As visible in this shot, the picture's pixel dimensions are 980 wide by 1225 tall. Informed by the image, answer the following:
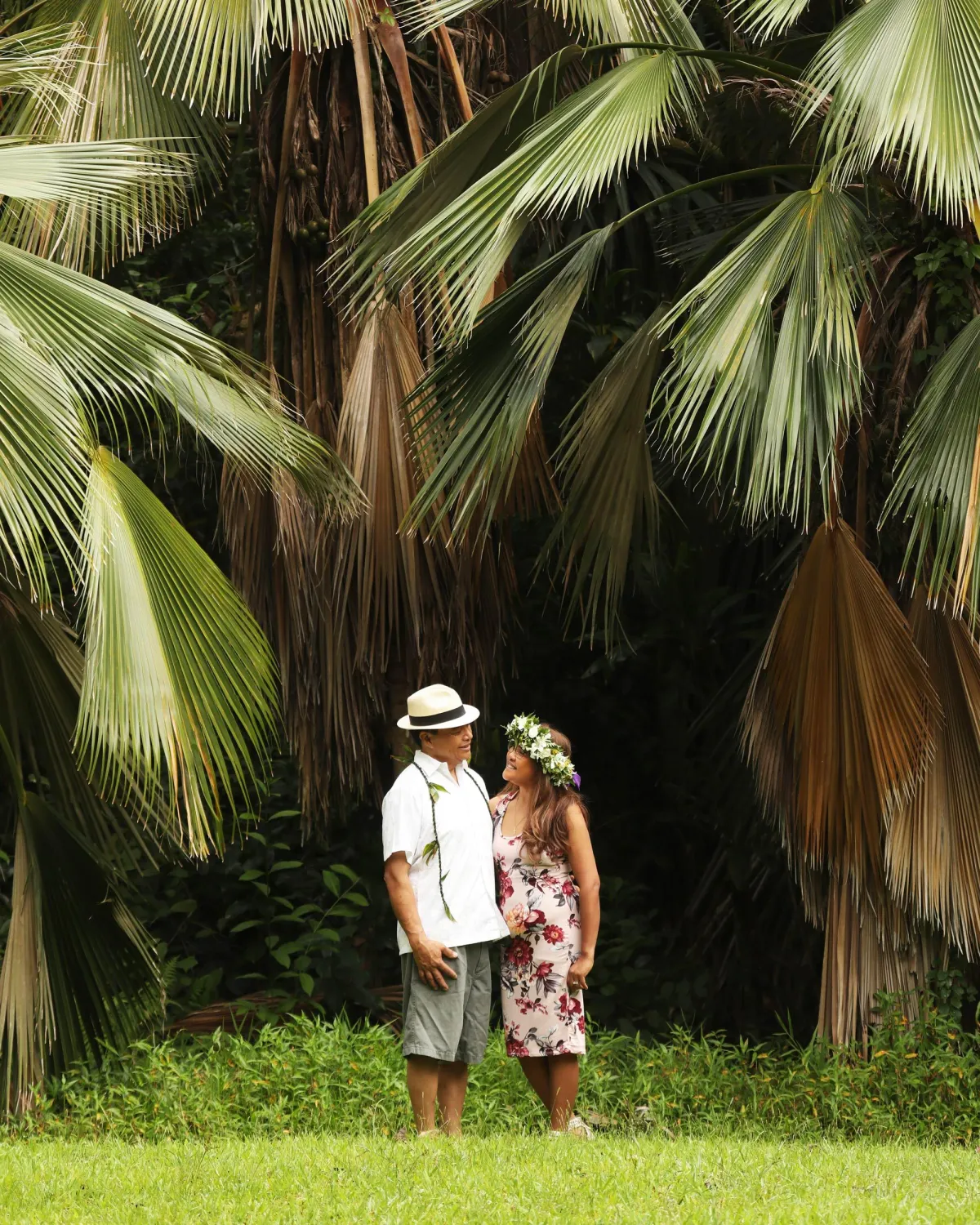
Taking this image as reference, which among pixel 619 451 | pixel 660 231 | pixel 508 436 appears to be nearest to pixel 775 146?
pixel 660 231

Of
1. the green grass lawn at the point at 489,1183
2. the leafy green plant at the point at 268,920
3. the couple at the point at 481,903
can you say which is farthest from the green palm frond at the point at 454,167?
the green grass lawn at the point at 489,1183

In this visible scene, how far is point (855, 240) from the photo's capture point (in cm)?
491

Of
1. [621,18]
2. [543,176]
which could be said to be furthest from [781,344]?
[621,18]

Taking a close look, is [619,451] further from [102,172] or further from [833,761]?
[102,172]

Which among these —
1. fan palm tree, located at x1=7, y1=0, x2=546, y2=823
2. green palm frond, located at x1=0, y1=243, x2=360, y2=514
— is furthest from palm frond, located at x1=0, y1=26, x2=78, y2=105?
green palm frond, located at x1=0, y1=243, x2=360, y2=514

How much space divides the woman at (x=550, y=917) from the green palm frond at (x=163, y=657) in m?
0.95

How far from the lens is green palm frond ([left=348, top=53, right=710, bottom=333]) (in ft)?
16.6

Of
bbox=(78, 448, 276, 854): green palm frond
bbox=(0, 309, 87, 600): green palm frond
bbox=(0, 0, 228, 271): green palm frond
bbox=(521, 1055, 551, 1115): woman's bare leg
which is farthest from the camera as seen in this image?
bbox=(0, 0, 228, 271): green palm frond

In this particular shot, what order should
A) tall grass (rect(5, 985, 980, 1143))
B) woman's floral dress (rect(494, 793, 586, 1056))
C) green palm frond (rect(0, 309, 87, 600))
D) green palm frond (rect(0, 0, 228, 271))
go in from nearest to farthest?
green palm frond (rect(0, 309, 87, 600)) < woman's floral dress (rect(494, 793, 586, 1056)) < tall grass (rect(5, 985, 980, 1143)) < green palm frond (rect(0, 0, 228, 271))

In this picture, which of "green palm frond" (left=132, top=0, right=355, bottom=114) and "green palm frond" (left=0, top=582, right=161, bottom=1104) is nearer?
"green palm frond" (left=0, top=582, right=161, bottom=1104)

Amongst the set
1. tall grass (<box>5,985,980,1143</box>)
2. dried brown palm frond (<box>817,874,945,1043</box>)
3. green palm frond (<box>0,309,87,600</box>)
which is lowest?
tall grass (<box>5,985,980,1143</box>)

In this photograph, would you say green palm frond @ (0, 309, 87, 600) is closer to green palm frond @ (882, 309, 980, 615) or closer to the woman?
the woman

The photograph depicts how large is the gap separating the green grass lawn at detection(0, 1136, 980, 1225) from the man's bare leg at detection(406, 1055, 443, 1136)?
0.41 feet

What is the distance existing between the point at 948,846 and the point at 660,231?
12.4ft
